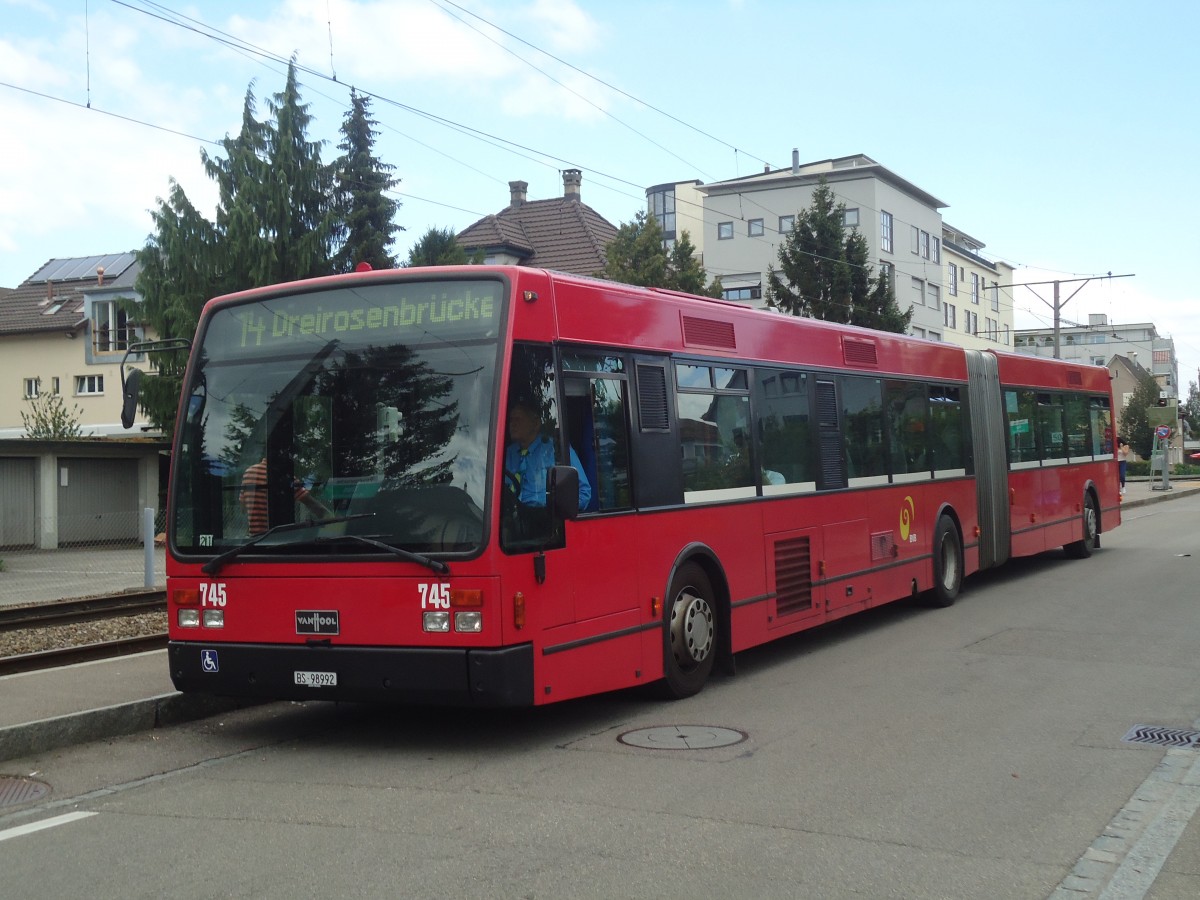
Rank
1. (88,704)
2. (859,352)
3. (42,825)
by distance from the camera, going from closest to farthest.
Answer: (42,825), (88,704), (859,352)

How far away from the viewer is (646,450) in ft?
28.8

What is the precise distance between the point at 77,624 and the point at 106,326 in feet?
126

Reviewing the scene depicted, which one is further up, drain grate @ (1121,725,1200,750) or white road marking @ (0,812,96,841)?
white road marking @ (0,812,96,841)

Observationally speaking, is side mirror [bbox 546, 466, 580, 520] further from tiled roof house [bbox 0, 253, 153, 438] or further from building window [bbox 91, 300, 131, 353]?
tiled roof house [bbox 0, 253, 153, 438]

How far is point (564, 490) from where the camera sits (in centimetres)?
735

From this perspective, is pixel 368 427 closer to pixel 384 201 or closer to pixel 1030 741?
pixel 1030 741

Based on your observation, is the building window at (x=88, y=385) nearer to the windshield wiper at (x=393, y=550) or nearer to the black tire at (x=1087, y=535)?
the black tire at (x=1087, y=535)

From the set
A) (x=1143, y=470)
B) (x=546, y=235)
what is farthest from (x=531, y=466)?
(x=1143, y=470)

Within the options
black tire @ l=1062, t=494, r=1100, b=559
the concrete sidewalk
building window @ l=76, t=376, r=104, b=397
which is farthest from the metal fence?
building window @ l=76, t=376, r=104, b=397

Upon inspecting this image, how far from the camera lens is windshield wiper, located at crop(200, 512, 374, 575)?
760cm

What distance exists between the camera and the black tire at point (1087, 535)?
19633 millimetres

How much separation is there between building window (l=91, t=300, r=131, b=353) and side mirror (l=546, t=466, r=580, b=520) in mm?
44541

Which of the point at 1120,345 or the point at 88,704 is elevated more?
the point at 1120,345

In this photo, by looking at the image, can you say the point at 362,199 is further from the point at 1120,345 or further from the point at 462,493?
the point at 1120,345
